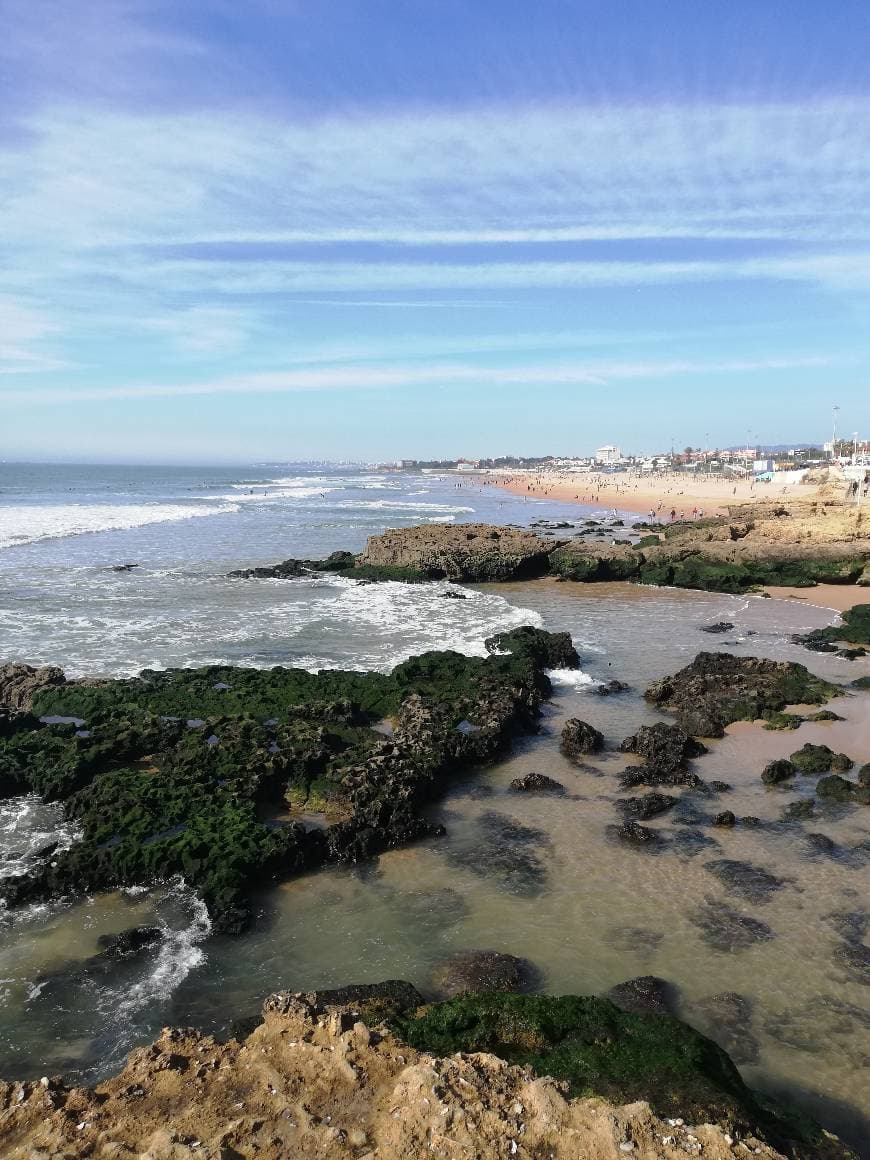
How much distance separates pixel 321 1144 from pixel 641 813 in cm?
740

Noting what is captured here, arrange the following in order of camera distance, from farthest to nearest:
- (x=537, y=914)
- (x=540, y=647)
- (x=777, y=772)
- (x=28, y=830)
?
(x=540, y=647) < (x=777, y=772) < (x=28, y=830) < (x=537, y=914)

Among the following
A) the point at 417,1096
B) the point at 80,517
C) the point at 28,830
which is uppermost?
the point at 80,517

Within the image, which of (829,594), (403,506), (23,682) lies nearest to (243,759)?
(23,682)

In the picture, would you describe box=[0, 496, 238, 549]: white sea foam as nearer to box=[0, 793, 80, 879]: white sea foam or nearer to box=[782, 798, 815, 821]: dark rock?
box=[0, 793, 80, 879]: white sea foam

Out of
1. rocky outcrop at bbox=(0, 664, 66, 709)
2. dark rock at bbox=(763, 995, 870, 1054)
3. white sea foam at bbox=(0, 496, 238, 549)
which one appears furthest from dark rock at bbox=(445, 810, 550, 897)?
white sea foam at bbox=(0, 496, 238, 549)

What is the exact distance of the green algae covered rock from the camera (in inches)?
207

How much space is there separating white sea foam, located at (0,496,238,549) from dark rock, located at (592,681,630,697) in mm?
36587

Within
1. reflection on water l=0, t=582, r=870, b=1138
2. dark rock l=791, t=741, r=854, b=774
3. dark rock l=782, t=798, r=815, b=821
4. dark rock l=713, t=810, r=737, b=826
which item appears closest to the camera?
reflection on water l=0, t=582, r=870, b=1138

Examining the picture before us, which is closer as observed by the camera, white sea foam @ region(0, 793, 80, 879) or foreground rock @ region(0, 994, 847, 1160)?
foreground rock @ region(0, 994, 847, 1160)

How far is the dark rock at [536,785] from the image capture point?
12112 millimetres

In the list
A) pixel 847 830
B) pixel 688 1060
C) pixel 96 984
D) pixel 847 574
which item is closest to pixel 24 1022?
pixel 96 984

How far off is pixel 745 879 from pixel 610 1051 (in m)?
4.36

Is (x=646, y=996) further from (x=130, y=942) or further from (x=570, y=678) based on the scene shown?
(x=570, y=678)

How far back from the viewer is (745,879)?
9477mm
